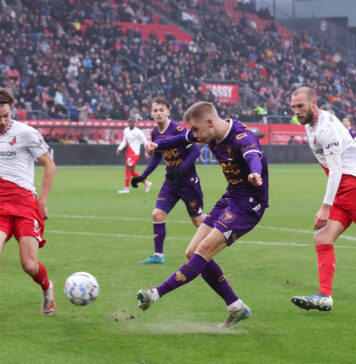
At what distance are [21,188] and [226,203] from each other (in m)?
1.88

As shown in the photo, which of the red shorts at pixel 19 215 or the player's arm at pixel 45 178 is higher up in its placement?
the player's arm at pixel 45 178

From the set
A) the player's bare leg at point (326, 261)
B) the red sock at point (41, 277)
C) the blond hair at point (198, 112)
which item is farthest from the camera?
the player's bare leg at point (326, 261)

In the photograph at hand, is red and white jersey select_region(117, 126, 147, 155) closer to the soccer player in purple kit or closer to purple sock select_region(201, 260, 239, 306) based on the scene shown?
the soccer player in purple kit

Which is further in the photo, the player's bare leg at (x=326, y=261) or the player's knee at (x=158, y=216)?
the player's knee at (x=158, y=216)

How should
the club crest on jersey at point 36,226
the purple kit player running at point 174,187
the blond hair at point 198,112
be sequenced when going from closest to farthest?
1. the blond hair at point 198,112
2. the club crest on jersey at point 36,226
3. the purple kit player running at point 174,187

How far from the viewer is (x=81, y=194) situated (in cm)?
2012

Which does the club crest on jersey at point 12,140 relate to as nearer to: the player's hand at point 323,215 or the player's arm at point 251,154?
the player's arm at point 251,154

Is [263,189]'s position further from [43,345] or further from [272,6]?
[272,6]

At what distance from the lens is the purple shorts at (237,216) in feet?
19.2

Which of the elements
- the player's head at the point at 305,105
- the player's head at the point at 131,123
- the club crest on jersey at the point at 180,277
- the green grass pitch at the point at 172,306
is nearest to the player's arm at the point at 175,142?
the player's head at the point at 305,105

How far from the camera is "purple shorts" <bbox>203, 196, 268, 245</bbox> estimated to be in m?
5.86

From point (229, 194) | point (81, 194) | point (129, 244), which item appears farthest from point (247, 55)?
point (229, 194)

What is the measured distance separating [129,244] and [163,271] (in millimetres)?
2454

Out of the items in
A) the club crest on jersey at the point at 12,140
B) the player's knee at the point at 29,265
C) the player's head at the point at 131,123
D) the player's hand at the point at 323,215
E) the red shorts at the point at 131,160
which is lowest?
the red shorts at the point at 131,160
